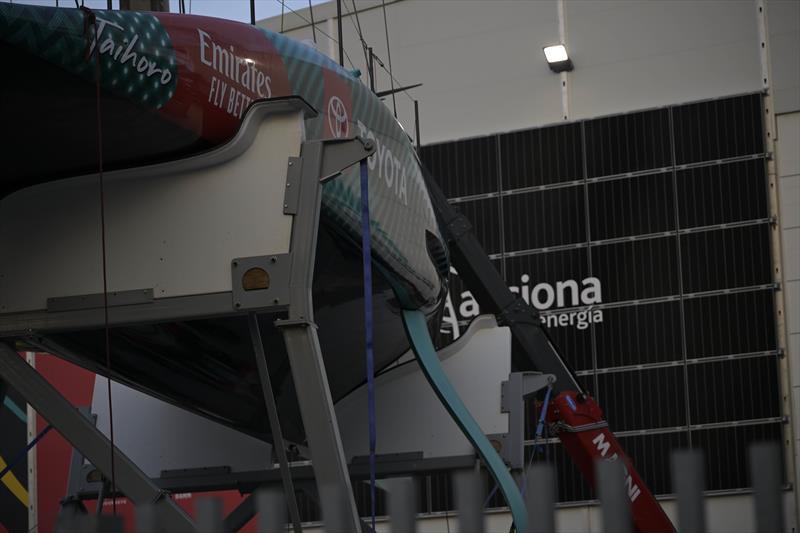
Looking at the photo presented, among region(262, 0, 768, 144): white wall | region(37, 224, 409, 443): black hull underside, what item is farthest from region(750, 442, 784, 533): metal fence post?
region(262, 0, 768, 144): white wall

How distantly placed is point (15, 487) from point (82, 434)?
32.7 feet

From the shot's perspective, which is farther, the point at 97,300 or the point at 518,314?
the point at 518,314

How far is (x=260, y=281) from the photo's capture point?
22.1ft

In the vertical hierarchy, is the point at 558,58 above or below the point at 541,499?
above


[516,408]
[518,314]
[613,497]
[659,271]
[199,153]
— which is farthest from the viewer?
[659,271]

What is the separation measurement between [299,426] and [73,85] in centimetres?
502

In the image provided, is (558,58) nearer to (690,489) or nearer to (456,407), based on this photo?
(456,407)

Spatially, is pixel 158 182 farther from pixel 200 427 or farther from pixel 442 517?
pixel 442 517

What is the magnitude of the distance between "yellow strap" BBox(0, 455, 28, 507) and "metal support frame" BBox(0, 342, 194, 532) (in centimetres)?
946

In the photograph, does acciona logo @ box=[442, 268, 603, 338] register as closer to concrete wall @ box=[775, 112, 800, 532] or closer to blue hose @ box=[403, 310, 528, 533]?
concrete wall @ box=[775, 112, 800, 532]

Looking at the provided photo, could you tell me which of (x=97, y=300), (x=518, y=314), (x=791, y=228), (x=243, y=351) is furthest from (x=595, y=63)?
(x=97, y=300)

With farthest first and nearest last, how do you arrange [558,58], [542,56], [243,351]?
[542,56]
[558,58]
[243,351]

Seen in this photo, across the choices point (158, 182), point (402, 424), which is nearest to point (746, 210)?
point (402, 424)

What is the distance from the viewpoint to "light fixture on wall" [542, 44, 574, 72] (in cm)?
2127
